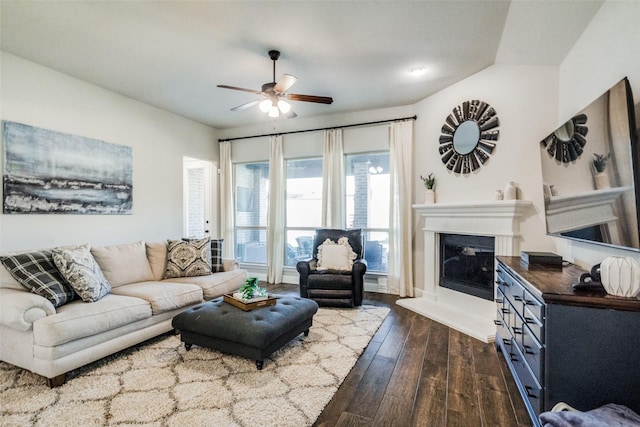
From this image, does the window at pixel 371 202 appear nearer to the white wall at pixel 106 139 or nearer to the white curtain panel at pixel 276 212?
the white curtain panel at pixel 276 212

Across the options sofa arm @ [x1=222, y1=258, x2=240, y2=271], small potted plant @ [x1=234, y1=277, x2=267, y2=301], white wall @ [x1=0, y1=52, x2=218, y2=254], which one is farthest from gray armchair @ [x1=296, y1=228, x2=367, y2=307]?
white wall @ [x1=0, y1=52, x2=218, y2=254]

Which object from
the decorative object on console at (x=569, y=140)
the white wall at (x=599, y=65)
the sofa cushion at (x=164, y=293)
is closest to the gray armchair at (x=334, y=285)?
the sofa cushion at (x=164, y=293)

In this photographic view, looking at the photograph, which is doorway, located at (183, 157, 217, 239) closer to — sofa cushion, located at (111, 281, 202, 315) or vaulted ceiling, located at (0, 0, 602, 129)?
vaulted ceiling, located at (0, 0, 602, 129)

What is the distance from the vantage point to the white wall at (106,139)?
3156mm

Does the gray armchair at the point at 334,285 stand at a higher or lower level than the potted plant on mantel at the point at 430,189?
lower

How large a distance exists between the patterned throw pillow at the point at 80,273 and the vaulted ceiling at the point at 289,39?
198 centimetres

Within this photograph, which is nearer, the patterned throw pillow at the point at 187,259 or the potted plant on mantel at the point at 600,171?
the potted plant on mantel at the point at 600,171

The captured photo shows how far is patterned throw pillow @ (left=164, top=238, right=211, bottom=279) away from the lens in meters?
3.64

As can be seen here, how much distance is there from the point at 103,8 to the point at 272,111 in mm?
1534

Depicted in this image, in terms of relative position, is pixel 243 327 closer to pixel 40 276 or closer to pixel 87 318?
pixel 87 318

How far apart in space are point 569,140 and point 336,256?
109 inches

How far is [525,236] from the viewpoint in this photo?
124 inches

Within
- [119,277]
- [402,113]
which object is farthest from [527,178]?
[119,277]

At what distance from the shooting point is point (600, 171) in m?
1.73
